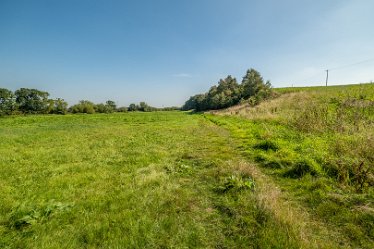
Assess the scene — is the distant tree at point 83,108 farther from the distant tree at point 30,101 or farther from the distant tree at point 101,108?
the distant tree at point 30,101

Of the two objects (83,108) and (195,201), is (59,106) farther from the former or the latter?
(195,201)

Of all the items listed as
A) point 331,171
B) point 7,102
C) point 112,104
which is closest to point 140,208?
point 331,171

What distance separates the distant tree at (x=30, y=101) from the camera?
87.8 m

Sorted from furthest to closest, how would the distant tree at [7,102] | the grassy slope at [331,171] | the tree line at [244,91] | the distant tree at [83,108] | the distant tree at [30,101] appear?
1. the distant tree at [83,108]
2. the distant tree at [30,101]
3. the distant tree at [7,102]
4. the tree line at [244,91]
5. the grassy slope at [331,171]

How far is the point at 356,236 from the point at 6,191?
7978mm

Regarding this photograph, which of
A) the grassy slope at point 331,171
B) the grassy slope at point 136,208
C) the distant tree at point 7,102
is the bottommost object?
the grassy slope at point 136,208

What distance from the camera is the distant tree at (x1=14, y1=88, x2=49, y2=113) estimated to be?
288 feet

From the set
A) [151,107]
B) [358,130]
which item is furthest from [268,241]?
[151,107]

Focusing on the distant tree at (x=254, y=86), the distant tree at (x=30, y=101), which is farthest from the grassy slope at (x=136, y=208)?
the distant tree at (x=30, y=101)

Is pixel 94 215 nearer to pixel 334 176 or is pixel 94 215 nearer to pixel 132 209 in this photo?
pixel 132 209

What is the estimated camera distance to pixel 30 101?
88188mm

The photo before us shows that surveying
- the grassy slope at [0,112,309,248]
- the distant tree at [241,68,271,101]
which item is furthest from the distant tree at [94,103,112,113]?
the grassy slope at [0,112,309,248]

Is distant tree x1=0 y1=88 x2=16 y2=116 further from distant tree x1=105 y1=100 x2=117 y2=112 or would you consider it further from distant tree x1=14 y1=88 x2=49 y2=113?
distant tree x1=105 y1=100 x2=117 y2=112

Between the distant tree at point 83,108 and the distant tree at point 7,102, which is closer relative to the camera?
the distant tree at point 7,102
